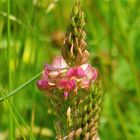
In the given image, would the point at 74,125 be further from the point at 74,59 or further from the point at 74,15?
the point at 74,15

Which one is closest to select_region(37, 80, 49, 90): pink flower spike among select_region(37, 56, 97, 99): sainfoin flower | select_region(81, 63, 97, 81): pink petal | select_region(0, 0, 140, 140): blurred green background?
select_region(37, 56, 97, 99): sainfoin flower

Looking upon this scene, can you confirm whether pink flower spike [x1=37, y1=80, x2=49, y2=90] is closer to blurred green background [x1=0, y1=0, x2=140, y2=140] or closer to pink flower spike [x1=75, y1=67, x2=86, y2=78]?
pink flower spike [x1=75, y1=67, x2=86, y2=78]

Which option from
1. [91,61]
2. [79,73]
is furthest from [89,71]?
[91,61]

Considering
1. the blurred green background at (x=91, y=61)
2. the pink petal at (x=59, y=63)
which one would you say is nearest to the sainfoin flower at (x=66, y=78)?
the pink petal at (x=59, y=63)

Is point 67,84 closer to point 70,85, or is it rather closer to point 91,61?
point 70,85

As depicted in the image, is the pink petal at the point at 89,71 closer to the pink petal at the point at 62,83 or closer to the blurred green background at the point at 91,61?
the pink petal at the point at 62,83

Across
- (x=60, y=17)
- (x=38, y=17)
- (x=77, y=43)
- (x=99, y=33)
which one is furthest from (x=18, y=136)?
(x=99, y=33)
